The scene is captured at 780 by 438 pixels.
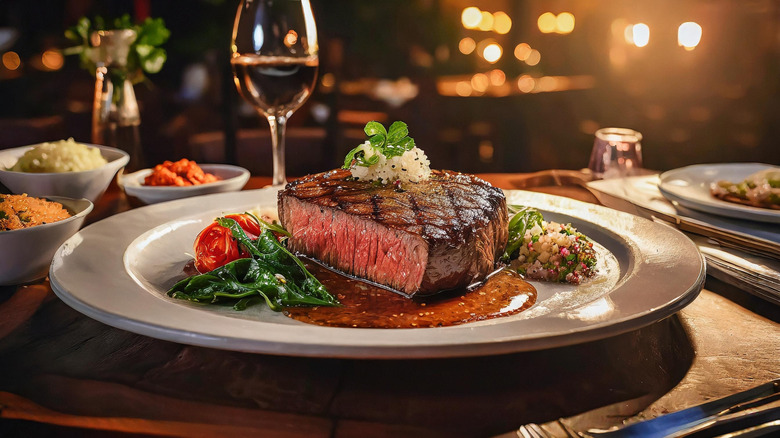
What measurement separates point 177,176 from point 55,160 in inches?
20.8

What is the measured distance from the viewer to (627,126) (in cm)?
883

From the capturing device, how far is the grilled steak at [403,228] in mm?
2107

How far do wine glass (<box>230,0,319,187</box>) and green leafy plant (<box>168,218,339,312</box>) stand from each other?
119 centimetres

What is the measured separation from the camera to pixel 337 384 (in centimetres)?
150

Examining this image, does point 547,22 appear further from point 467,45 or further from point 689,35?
point 689,35

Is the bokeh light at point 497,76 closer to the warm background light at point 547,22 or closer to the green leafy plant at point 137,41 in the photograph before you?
the warm background light at point 547,22

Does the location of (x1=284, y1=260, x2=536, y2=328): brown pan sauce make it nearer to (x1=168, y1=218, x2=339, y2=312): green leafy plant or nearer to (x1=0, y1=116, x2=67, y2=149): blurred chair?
(x1=168, y1=218, x2=339, y2=312): green leafy plant

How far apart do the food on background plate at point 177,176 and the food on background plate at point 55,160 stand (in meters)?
0.27

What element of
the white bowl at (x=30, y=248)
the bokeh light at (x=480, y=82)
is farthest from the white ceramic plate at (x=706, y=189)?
the bokeh light at (x=480, y=82)

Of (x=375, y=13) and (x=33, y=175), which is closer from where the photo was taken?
(x=33, y=175)

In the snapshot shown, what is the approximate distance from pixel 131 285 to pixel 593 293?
140 centimetres

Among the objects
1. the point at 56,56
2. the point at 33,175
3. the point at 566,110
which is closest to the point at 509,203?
the point at 33,175

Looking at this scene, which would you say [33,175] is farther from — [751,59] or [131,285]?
[751,59]

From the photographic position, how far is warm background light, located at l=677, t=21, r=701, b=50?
844 centimetres
